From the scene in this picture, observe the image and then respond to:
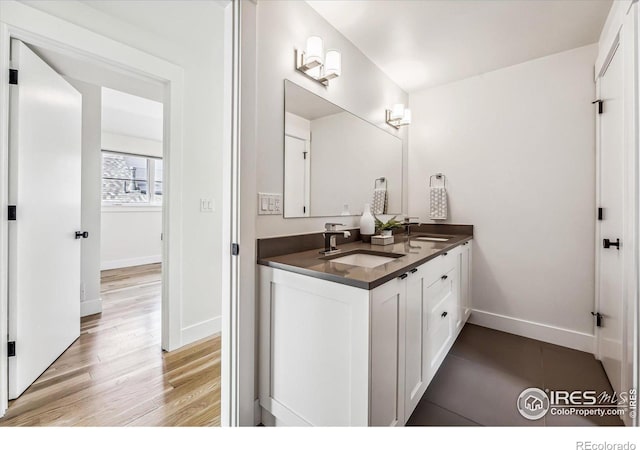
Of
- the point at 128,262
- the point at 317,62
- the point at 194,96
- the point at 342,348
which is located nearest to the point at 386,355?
the point at 342,348

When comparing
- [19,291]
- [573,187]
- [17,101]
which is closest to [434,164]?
[573,187]

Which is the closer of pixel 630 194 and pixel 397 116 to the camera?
pixel 630 194

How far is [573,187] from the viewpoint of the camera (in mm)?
2209

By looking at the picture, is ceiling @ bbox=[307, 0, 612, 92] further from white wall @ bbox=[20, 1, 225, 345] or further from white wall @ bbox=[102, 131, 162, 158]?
white wall @ bbox=[102, 131, 162, 158]

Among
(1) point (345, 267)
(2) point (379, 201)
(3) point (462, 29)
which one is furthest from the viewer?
(2) point (379, 201)

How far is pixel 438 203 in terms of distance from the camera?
2766 mm

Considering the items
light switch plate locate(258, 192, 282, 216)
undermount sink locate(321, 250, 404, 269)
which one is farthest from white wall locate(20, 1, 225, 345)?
undermount sink locate(321, 250, 404, 269)

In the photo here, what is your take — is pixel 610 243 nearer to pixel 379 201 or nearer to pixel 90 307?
pixel 379 201

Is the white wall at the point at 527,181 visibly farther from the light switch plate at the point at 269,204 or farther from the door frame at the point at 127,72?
the door frame at the point at 127,72

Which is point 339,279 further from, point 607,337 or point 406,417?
point 607,337

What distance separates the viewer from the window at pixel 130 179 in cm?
495

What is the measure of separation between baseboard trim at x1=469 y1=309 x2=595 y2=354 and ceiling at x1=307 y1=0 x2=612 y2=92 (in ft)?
7.22

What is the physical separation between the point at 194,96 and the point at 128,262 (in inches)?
160

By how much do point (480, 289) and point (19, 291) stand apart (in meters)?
3.38
